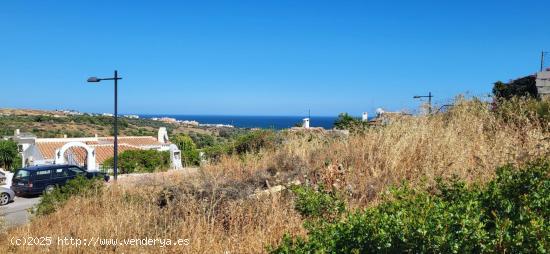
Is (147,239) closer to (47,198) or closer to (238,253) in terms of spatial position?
(238,253)

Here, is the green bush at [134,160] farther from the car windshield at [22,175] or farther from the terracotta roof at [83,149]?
the car windshield at [22,175]

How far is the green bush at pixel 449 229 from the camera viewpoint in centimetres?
196

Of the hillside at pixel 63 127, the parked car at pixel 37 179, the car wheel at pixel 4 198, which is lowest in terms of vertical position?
the car wheel at pixel 4 198

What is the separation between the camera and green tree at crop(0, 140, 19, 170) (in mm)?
34125

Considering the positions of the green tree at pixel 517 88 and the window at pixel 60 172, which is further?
the window at pixel 60 172

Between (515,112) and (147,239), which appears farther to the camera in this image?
(515,112)

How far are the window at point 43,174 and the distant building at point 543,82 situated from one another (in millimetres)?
18806

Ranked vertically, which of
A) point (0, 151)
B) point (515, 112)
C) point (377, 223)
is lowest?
point (0, 151)

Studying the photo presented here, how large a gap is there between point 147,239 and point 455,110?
20.8 feet

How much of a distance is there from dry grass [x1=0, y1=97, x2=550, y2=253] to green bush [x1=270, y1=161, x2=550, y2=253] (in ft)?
3.73

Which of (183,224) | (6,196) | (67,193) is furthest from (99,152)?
(183,224)

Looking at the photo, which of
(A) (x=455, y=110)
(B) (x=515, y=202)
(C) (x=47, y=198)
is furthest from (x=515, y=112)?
(C) (x=47, y=198)

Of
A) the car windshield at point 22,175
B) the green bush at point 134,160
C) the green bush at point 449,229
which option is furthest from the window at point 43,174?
the green bush at point 449,229

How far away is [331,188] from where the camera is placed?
4.85 meters
